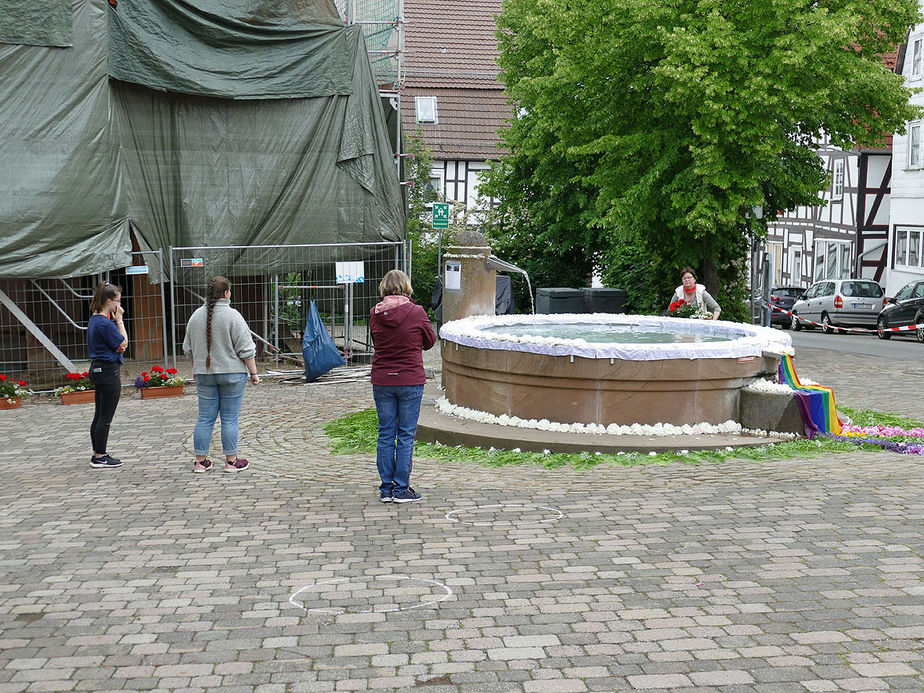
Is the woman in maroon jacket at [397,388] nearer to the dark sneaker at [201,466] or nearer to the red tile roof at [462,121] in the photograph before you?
the dark sneaker at [201,466]

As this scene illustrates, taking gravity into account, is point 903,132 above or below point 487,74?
below

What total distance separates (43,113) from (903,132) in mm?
16208

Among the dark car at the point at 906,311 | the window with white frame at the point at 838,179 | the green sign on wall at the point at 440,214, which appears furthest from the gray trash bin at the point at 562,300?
the window with white frame at the point at 838,179

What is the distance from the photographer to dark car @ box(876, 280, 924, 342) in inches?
1175

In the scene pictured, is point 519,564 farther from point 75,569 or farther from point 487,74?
point 487,74

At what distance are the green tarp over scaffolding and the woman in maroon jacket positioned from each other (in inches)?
351

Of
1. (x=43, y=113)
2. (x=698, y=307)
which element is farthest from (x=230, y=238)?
(x=698, y=307)

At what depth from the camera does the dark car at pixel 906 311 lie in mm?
29844

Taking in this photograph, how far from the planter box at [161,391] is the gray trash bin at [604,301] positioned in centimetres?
1446

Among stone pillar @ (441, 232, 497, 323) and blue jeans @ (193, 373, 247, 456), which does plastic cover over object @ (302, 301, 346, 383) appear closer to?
stone pillar @ (441, 232, 497, 323)

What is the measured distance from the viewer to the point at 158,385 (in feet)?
50.2

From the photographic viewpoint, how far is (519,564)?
684cm

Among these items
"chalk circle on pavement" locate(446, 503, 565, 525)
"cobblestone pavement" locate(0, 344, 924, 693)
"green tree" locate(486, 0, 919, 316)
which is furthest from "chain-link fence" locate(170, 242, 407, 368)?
"chalk circle on pavement" locate(446, 503, 565, 525)

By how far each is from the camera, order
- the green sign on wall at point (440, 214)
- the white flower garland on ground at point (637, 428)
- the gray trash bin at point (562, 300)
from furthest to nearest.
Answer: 1. the gray trash bin at point (562, 300)
2. the green sign on wall at point (440, 214)
3. the white flower garland on ground at point (637, 428)
